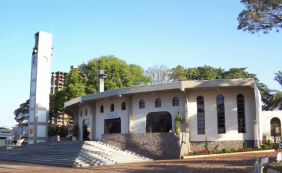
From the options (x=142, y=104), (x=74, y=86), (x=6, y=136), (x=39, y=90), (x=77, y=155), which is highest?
(x=74, y=86)

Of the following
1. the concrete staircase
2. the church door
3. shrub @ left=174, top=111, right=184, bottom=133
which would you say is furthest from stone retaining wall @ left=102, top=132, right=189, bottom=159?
the church door

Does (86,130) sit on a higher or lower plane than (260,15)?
lower

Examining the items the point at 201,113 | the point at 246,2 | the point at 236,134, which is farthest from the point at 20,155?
the point at 246,2

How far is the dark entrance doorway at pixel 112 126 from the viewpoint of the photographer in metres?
27.0

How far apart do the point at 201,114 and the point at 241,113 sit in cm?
303

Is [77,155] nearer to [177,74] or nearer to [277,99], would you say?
[277,99]

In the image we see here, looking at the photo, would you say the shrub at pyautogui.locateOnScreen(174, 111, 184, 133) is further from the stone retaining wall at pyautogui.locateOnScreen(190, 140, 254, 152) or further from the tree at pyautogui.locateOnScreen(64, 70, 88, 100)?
the tree at pyautogui.locateOnScreen(64, 70, 88, 100)

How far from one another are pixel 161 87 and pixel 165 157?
5.41 m

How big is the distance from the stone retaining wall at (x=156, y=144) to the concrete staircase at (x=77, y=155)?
55 centimetres

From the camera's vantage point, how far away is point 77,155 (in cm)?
1961

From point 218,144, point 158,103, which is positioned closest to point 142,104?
point 158,103

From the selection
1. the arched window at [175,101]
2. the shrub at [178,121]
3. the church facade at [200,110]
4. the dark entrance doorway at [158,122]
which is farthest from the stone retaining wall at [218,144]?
the arched window at [175,101]

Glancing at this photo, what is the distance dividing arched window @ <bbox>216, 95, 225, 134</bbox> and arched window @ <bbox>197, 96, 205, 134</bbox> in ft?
3.78

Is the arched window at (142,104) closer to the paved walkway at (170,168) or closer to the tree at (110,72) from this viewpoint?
the paved walkway at (170,168)
